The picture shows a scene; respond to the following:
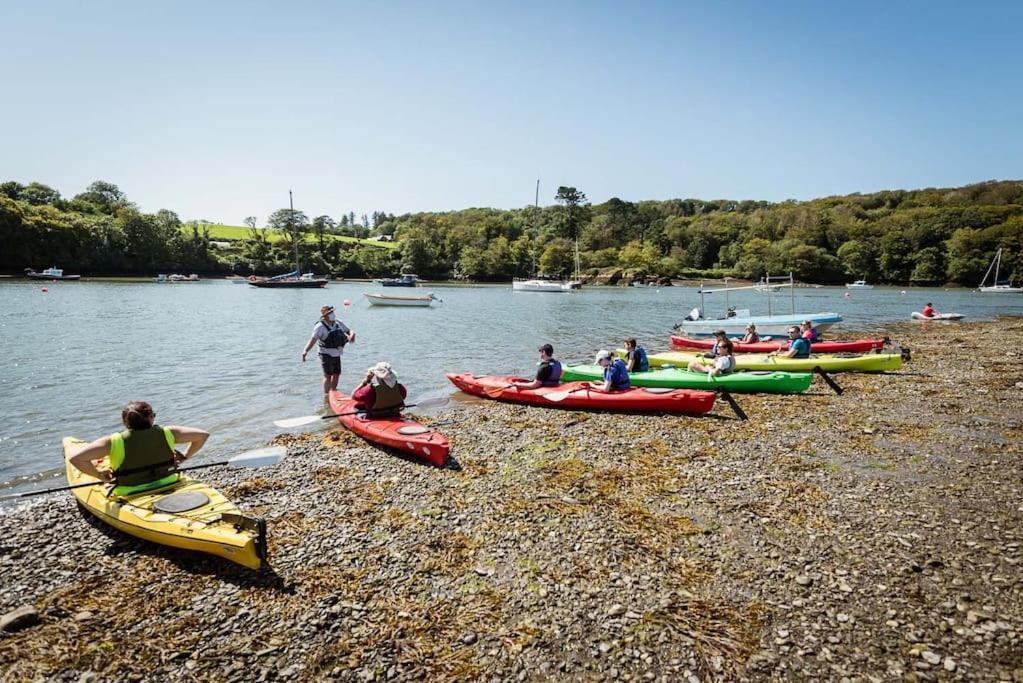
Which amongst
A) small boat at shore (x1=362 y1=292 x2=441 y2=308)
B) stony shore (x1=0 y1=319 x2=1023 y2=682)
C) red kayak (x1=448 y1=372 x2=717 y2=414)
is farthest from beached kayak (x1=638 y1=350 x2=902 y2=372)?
small boat at shore (x1=362 y1=292 x2=441 y2=308)

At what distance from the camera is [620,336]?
33.6m

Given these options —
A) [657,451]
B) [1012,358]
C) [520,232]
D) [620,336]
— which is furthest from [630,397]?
[520,232]

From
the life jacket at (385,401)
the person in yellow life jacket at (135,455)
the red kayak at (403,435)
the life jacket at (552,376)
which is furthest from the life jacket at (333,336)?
the person in yellow life jacket at (135,455)

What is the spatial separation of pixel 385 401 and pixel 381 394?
0.18 metres

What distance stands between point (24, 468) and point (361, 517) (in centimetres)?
782

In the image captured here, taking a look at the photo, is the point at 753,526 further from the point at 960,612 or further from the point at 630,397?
the point at 630,397

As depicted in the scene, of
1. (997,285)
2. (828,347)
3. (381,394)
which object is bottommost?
(997,285)

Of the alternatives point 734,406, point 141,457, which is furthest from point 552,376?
point 141,457

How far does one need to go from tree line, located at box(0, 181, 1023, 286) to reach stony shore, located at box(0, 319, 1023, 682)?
4461 inches

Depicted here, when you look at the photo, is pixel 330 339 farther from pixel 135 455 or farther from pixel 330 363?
pixel 135 455

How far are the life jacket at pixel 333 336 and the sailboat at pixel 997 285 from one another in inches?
4300

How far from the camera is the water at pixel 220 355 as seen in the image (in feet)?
45.6

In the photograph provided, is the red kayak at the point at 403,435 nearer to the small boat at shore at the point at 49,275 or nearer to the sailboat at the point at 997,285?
the small boat at shore at the point at 49,275

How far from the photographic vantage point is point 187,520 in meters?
6.56
